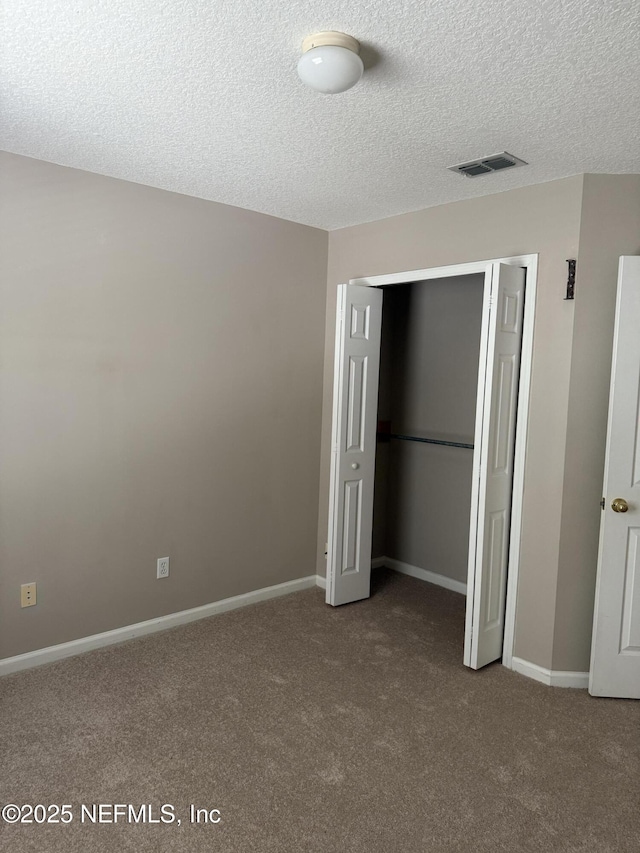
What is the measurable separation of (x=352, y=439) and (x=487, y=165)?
1.78 metres

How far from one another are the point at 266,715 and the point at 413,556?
219cm

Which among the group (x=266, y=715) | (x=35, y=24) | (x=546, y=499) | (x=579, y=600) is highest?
(x=35, y=24)

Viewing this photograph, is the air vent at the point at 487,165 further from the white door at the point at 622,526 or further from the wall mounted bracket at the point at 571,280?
the white door at the point at 622,526

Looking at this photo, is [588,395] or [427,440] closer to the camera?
[588,395]

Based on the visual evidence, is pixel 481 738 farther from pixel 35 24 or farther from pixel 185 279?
pixel 35 24

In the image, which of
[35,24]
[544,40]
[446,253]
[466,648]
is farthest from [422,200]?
[466,648]

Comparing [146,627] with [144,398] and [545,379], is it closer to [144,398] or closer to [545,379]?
[144,398]

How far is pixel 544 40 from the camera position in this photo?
1.77 metres

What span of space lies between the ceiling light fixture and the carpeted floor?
95.0 inches

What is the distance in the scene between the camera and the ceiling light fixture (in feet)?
5.95

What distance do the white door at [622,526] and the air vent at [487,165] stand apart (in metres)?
0.66

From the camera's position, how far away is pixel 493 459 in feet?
10.3

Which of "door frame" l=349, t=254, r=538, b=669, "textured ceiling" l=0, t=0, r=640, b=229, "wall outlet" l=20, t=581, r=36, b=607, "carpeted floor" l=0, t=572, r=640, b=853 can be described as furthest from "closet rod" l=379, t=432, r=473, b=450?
"wall outlet" l=20, t=581, r=36, b=607

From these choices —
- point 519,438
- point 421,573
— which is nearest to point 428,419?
point 421,573
